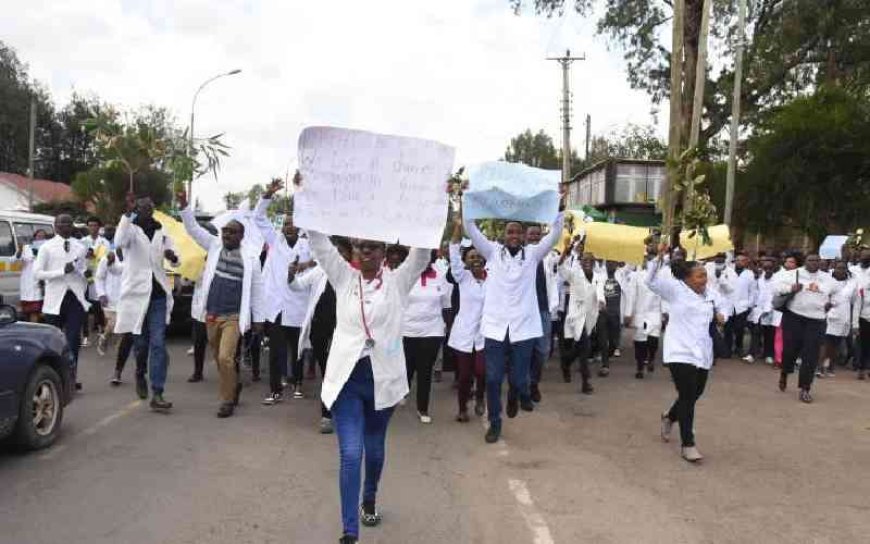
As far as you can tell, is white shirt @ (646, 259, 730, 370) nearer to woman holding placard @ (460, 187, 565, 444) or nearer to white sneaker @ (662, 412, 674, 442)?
white sneaker @ (662, 412, 674, 442)

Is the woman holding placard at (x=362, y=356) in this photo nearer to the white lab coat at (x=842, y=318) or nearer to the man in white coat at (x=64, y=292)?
the man in white coat at (x=64, y=292)

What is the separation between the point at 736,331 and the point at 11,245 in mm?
12357

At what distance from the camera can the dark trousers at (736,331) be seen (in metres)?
14.6

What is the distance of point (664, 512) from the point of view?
17.9ft

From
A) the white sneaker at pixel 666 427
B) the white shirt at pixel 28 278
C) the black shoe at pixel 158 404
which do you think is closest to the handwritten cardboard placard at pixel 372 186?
the white sneaker at pixel 666 427

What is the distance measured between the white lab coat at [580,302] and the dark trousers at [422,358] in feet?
9.24

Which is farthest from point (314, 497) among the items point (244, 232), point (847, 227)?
point (847, 227)

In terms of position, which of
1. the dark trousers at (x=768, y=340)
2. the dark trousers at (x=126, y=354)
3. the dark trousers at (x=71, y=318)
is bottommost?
the dark trousers at (x=768, y=340)

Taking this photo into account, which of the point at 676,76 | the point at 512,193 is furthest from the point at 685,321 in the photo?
the point at 676,76

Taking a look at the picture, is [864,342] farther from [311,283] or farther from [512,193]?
[311,283]

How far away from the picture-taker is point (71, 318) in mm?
9008

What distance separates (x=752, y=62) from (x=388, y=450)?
2534 cm

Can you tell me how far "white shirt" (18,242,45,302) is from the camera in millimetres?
11227

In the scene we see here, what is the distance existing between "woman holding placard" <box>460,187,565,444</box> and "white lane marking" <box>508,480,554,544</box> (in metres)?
1.34
